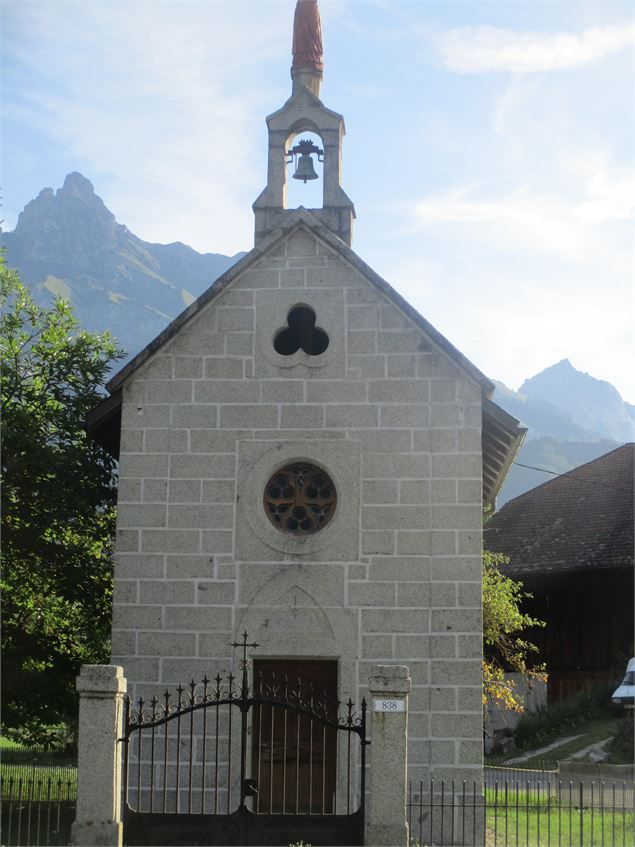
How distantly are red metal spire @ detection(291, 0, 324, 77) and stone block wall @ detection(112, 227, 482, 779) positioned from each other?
12.8 ft

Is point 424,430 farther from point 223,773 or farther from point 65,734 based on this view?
point 65,734

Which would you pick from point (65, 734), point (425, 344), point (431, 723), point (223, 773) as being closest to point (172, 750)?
point (223, 773)

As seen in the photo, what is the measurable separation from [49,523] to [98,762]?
7118mm

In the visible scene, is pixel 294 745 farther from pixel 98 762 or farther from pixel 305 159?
pixel 305 159

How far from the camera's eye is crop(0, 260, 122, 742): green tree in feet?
59.9

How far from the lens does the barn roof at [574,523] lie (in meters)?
33.2

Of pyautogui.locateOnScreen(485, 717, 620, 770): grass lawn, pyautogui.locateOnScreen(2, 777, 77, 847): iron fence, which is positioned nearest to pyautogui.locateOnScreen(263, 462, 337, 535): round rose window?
pyautogui.locateOnScreen(2, 777, 77, 847): iron fence

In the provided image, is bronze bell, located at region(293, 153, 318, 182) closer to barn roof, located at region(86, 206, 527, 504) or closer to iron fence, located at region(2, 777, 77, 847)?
barn roof, located at region(86, 206, 527, 504)

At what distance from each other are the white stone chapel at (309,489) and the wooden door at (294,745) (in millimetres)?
63

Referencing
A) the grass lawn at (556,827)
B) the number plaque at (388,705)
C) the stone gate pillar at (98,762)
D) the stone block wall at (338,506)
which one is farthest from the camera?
the stone block wall at (338,506)

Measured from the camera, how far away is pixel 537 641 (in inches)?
1380

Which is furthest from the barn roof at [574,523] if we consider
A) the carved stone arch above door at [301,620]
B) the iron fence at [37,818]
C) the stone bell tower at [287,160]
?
the iron fence at [37,818]

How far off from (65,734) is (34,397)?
33.6 feet

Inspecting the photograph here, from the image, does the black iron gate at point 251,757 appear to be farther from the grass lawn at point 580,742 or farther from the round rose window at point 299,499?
the grass lawn at point 580,742
